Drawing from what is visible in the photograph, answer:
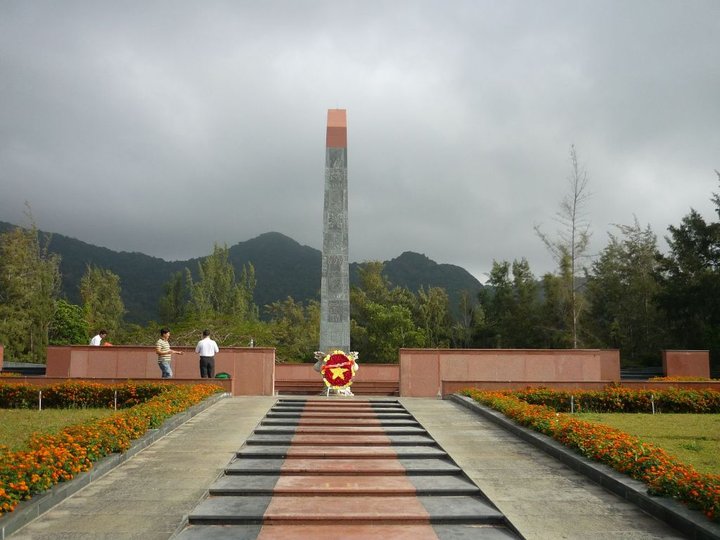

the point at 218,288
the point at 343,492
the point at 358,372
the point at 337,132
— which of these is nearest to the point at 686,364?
the point at 358,372

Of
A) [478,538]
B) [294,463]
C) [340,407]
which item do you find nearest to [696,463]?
[478,538]

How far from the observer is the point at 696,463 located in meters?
7.57

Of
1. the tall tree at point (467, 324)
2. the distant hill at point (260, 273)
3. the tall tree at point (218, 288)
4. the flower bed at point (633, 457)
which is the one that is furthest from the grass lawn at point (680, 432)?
the distant hill at point (260, 273)

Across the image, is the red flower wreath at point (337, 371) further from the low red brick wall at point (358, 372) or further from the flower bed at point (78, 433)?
the low red brick wall at point (358, 372)

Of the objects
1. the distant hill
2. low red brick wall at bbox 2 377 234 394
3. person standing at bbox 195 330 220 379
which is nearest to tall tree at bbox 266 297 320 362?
person standing at bbox 195 330 220 379

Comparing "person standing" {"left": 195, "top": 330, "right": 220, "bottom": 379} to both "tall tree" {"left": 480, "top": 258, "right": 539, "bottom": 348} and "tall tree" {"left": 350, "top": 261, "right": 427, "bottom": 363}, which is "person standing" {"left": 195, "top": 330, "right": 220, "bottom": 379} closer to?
"tall tree" {"left": 350, "top": 261, "right": 427, "bottom": 363}

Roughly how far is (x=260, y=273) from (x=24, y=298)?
84.7 metres

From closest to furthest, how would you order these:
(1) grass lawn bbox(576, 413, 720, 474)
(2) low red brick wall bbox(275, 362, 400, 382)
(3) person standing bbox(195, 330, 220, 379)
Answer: (1) grass lawn bbox(576, 413, 720, 474) < (3) person standing bbox(195, 330, 220, 379) < (2) low red brick wall bbox(275, 362, 400, 382)

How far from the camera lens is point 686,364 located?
65.0 feet

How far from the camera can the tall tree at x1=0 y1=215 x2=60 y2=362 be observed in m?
32.2

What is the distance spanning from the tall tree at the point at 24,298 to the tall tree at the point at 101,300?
19.5 ft

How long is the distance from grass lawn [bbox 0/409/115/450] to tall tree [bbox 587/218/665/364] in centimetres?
2728

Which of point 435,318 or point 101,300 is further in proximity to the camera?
point 435,318

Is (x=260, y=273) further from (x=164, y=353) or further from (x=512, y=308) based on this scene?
(x=164, y=353)
